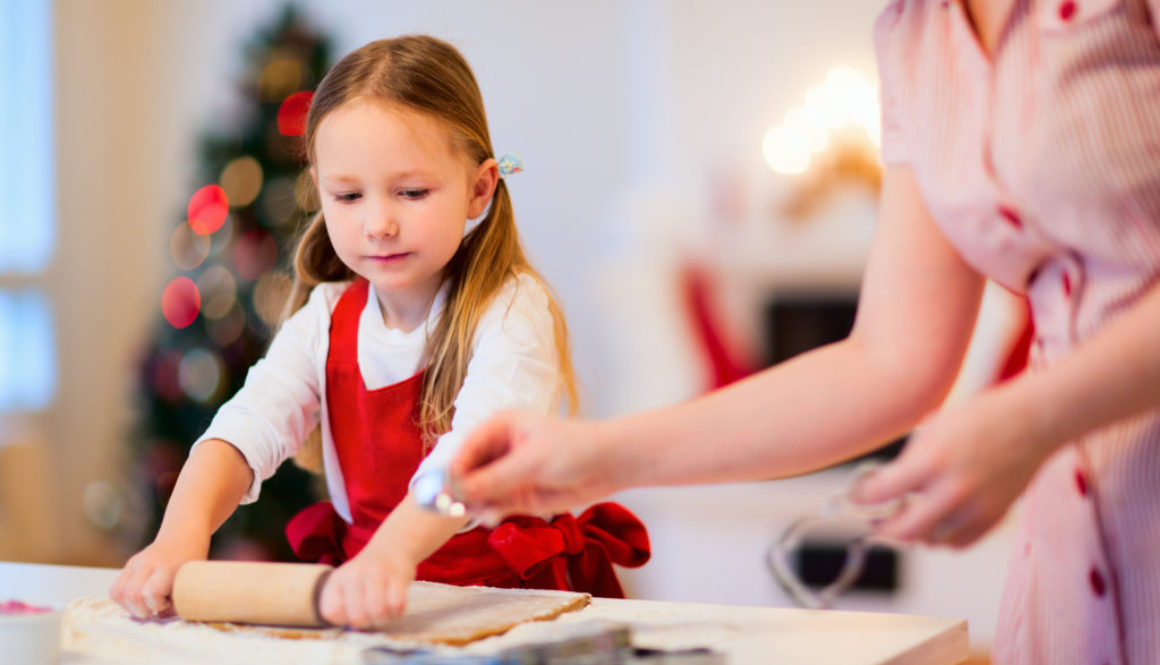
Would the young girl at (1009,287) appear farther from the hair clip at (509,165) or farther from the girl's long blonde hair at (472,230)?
the hair clip at (509,165)

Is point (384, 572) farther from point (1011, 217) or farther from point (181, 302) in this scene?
point (181, 302)

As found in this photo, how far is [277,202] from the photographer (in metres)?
3.17

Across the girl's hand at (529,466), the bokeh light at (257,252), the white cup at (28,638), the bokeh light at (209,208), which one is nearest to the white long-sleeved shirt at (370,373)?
the girl's hand at (529,466)

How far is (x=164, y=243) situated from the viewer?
4.36 m

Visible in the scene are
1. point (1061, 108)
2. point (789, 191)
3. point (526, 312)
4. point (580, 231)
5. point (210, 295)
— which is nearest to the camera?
point (1061, 108)

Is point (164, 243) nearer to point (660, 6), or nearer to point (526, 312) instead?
point (660, 6)

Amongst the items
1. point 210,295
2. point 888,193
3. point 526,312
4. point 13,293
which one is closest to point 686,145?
point 210,295

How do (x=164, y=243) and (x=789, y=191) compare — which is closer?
(x=789, y=191)

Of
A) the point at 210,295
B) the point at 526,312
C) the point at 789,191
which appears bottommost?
the point at 526,312

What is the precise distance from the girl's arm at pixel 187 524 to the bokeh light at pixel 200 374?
224 cm

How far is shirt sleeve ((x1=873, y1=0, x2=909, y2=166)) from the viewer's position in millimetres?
765

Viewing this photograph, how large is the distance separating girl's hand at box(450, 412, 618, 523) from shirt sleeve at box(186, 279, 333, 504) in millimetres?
440

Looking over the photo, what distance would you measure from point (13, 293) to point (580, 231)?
6.61ft

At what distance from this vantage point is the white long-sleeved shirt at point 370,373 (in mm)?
1040
